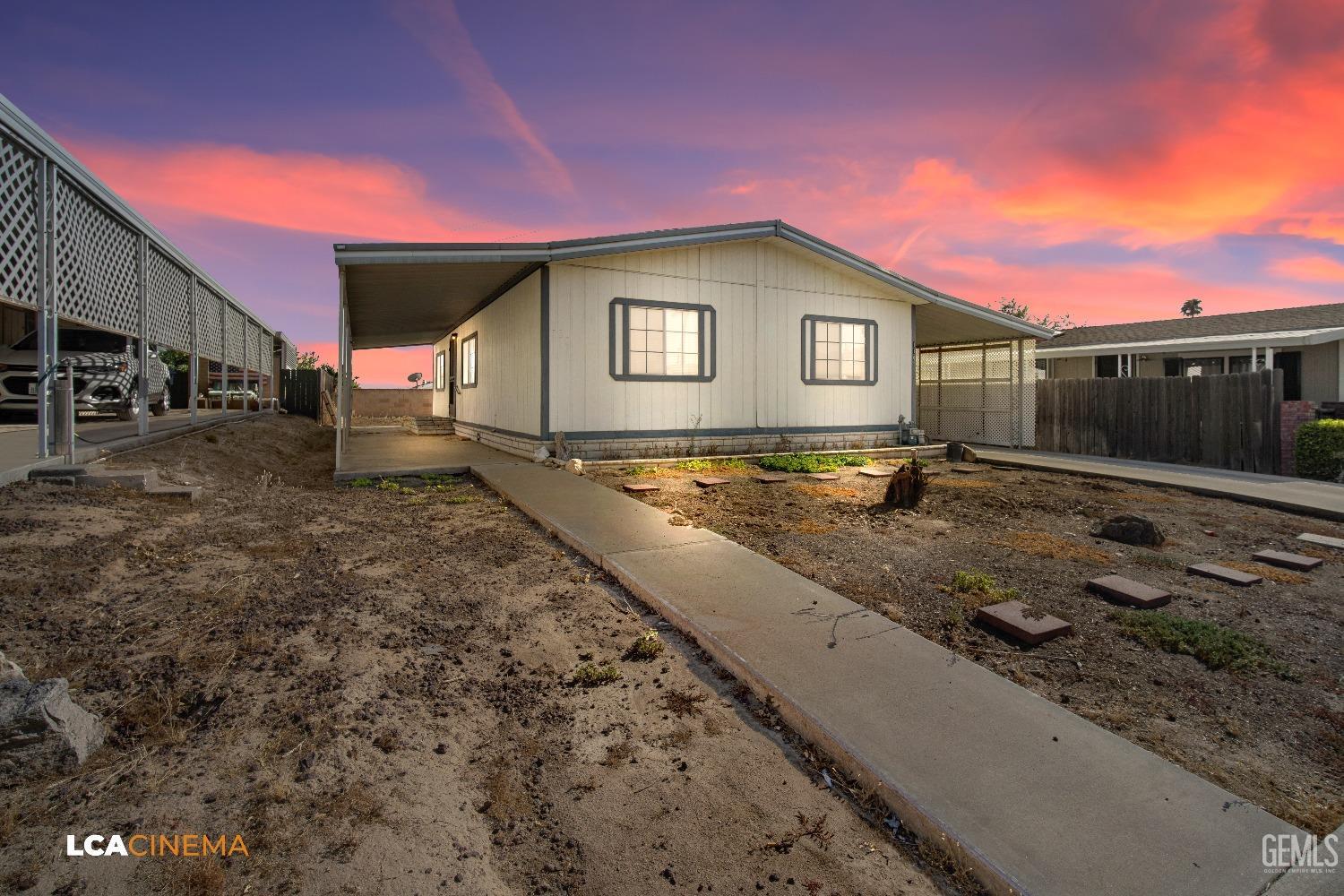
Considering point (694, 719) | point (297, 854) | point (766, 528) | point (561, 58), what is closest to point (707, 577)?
point (694, 719)

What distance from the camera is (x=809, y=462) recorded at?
33.5 feet

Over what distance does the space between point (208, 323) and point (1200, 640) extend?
17.7 m

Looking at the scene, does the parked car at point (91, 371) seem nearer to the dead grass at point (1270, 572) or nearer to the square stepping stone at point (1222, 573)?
the square stepping stone at point (1222, 573)

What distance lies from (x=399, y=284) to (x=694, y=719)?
10453 millimetres

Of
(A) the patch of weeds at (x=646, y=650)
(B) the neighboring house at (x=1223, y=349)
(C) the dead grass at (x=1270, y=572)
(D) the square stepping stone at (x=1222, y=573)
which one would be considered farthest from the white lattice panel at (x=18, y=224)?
(B) the neighboring house at (x=1223, y=349)

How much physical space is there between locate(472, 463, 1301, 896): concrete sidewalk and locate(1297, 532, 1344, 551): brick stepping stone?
509 cm

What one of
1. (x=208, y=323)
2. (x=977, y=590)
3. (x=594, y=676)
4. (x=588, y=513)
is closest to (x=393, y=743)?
(x=594, y=676)

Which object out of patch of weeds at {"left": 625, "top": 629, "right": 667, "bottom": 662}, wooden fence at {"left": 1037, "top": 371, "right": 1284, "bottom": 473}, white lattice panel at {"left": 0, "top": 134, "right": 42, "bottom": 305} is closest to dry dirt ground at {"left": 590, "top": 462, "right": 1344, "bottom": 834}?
patch of weeds at {"left": 625, "top": 629, "right": 667, "bottom": 662}

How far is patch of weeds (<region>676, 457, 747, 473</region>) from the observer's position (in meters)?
9.66

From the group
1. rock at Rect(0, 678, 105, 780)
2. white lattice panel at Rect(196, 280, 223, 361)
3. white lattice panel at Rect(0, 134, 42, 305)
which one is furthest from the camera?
white lattice panel at Rect(196, 280, 223, 361)

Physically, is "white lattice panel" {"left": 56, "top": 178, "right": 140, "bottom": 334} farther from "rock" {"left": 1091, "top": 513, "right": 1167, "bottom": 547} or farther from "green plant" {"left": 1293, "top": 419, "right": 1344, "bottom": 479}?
"green plant" {"left": 1293, "top": 419, "right": 1344, "bottom": 479}

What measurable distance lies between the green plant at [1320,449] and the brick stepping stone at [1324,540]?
17.9 feet

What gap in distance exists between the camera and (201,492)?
6.04 meters

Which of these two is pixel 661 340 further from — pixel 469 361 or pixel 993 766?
pixel 993 766
